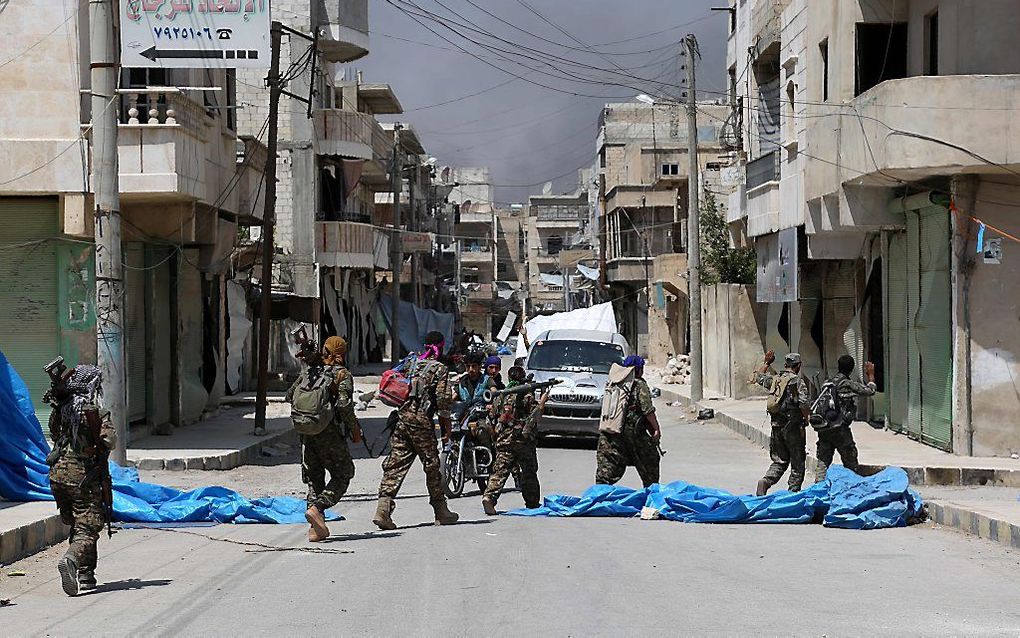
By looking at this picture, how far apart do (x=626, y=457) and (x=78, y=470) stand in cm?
605

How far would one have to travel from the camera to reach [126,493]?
12.9 metres

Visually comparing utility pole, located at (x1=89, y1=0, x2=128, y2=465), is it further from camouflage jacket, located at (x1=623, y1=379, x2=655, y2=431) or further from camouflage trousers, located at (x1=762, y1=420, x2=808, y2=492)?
camouflage trousers, located at (x1=762, y1=420, x2=808, y2=492)

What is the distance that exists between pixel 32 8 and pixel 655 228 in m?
46.9

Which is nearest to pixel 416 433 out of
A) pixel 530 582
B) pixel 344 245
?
pixel 530 582

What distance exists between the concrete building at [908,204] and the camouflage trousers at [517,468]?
6.91 metres

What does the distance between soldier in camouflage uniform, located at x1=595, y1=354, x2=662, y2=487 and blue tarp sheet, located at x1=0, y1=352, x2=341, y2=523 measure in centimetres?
287

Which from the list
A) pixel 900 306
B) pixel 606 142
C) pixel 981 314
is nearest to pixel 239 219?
pixel 900 306

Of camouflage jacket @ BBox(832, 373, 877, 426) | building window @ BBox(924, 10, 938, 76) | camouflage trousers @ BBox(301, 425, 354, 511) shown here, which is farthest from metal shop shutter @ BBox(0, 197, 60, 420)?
building window @ BBox(924, 10, 938, 76)

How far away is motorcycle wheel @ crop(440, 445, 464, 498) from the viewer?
14.1 m

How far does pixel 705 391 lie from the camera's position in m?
34.9

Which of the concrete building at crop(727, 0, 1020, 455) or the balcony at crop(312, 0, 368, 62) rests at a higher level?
the balcony at crop(312, 0, 368, 62)

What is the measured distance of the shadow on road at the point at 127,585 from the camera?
29.1 feet

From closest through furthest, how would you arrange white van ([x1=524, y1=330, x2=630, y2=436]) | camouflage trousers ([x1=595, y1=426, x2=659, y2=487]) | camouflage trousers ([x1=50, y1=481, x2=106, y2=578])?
1. camouflage trousers ([x1=50, y1=481, x2=106, y2=578])
2. camouflage trousers ([x1=595, y1=426, x2=659, y2=487])
3. white van ([x1=524, y1=330, x2=630, y2=436])

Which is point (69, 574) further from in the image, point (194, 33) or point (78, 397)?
point (194, 33)
